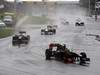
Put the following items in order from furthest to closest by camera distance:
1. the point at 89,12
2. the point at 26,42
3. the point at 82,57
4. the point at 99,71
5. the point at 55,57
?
the point at 89,12 < the point at 26,42 < the point at 55,57 < the point at 82,57 < the point at 99,71

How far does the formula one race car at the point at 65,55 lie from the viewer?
938 inches

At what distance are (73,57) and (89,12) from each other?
132m

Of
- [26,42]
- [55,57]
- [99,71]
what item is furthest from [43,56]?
[26,42]

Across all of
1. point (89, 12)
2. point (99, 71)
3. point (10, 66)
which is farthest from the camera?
point (89, 12)

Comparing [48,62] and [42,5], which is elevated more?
[48,62]

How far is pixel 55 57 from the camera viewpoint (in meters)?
25.8

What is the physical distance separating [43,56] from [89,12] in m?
129

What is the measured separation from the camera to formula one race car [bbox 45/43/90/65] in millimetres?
23828

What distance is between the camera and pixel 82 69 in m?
21.4

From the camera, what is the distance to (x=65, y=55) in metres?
24.4

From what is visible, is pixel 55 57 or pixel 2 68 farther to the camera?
pixel 55 57

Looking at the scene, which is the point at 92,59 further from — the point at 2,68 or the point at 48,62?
the point at 2,68

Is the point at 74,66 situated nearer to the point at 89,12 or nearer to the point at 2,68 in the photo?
the point at 2,68

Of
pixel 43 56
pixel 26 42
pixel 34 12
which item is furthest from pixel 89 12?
pixel 43 56
